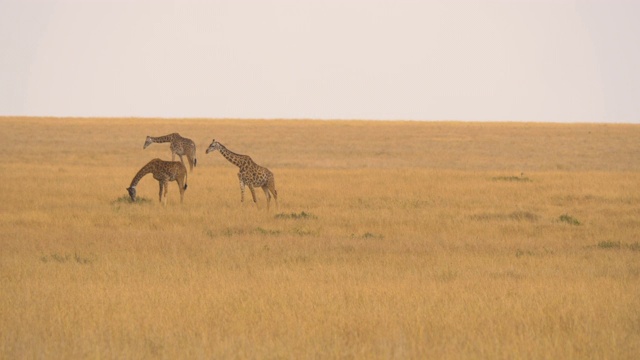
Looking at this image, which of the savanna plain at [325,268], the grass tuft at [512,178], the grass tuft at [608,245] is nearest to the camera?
the savanna plain at [325,268]

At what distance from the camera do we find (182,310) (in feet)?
33.2

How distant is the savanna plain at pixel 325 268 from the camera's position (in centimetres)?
868

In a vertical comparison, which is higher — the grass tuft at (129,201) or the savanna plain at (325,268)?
the savanna plain at (325,268)

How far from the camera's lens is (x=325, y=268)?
13008mm

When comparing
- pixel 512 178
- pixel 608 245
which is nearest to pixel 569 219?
pixel 608 245

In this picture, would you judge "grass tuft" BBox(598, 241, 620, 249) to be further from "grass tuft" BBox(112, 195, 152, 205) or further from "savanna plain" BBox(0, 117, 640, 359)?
"grass tuft" BBox(112, 195, 152, 205)

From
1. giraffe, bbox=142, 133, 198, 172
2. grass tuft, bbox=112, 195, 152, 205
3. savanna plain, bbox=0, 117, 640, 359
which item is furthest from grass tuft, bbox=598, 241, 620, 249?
giraffe, bbox=142, 133, 198, 172

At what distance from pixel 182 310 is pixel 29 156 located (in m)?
34.8

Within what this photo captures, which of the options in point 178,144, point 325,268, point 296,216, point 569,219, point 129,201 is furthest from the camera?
point 178,144

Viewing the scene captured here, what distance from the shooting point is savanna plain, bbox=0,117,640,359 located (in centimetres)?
868

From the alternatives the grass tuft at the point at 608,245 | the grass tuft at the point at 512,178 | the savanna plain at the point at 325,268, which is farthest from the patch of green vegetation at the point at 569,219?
the grass tuft at the point at 512,178

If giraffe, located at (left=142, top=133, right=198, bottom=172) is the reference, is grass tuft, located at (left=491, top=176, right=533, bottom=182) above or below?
below

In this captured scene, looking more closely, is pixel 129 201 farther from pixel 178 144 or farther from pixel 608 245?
pixel 608 245

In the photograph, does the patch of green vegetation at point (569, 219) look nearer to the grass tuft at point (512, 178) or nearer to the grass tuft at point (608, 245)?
the grass tuft at point (608, 245)
